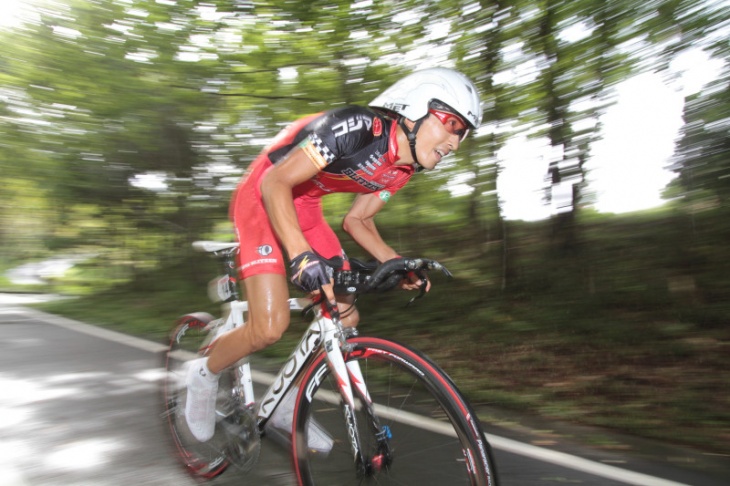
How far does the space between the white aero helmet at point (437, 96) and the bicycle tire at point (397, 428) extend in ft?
3.52

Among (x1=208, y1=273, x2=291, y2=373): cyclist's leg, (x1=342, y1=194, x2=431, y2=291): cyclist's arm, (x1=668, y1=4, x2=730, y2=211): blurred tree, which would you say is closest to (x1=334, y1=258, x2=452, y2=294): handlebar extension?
(x1=208, y1=273, x2=291, y2=373): cyclist's leg

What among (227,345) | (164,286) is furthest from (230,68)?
(227,345)

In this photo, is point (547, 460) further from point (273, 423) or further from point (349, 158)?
point (349, 158)

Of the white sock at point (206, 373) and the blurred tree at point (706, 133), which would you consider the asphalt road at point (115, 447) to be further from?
the blurred tree at point (706, 133)

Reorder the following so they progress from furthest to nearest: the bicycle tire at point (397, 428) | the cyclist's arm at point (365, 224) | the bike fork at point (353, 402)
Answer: the cyclist's arm at point (365, 224), the bike fork at point (353, 402), the bicycle tire at point (397, 428)

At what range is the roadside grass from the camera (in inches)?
149

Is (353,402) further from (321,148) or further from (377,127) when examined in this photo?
(377,127)

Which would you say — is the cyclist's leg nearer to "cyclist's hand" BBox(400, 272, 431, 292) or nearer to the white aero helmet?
"cyclist's hand" BBox(400, 272, 431, 292)

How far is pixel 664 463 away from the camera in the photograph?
9.75 feet

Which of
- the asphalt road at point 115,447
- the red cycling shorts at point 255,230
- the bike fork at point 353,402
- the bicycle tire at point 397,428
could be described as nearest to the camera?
the bicycle tire at point 397,428

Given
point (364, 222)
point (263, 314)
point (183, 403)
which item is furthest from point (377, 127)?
point (183, 403)

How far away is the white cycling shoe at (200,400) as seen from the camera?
279cm

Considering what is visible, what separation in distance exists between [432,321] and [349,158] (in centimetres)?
407

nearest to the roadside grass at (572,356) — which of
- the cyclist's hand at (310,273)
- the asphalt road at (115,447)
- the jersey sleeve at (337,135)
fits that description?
the asphalt road at (115,447)
